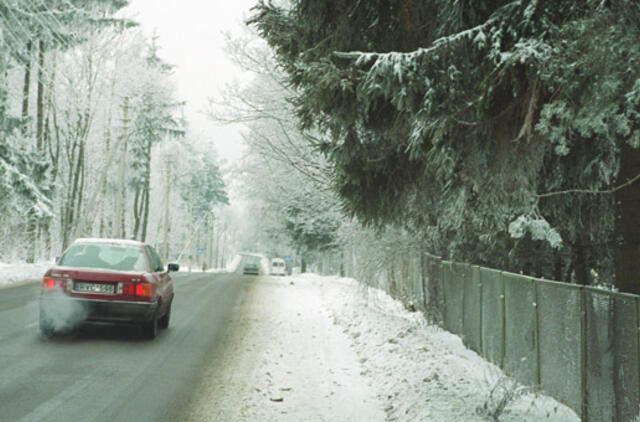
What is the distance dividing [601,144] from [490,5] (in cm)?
225

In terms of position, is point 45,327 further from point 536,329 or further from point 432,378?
point 536,329

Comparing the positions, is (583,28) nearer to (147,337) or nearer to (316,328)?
(147,337)

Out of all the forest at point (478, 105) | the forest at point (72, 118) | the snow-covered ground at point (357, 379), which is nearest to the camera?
the forest at point (478, 105)

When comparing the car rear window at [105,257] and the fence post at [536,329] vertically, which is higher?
the car rear window at [105,257]

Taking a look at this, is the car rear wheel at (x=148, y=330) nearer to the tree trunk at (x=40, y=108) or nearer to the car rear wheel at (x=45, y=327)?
the car rear wheel at (x=45, y=327)

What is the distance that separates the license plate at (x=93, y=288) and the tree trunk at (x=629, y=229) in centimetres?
761

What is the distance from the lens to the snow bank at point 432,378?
20.6 feet

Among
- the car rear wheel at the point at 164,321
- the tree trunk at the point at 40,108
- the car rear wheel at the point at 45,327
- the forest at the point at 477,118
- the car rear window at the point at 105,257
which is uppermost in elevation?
the tree trunk at the point at 40,108

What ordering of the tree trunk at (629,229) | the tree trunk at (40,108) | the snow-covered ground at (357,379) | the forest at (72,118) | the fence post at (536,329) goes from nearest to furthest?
the tree trunk at (629,229) → the snow-covered ground at (357,379) → the fence post at (536,329) → the forest at (72,118) → the tree trunk at (40,108)

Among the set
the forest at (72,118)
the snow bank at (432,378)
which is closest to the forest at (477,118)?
the snow bank at (432,378)

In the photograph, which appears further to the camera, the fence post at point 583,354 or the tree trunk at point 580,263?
the tree trunk at point 580,263

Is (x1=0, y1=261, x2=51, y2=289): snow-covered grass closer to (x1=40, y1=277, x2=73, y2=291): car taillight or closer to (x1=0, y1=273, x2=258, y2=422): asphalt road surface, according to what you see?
(x1=0, y1=273, x2=258, y2=422): asphalt road surface

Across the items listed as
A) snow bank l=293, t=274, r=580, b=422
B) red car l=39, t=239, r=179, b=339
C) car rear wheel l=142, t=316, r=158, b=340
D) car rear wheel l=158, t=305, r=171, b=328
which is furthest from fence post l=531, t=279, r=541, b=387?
car rear wheel l=158, t=305, r=171, b=328

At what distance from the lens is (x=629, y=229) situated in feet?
19.6
